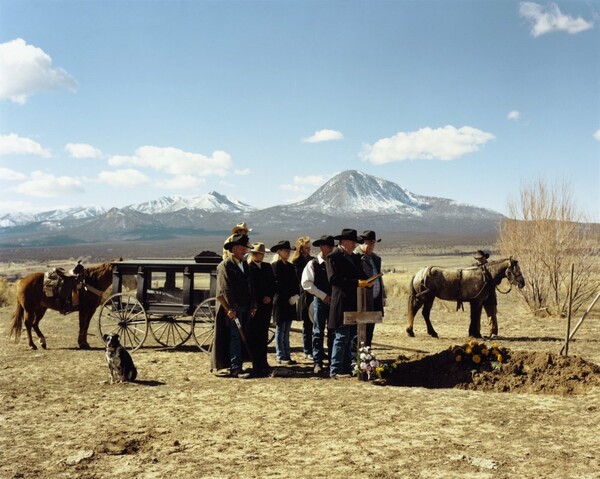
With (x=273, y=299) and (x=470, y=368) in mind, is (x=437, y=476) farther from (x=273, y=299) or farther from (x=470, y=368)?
(x=273, y=299)

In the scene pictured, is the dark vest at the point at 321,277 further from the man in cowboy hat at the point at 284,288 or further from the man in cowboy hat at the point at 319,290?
the man in cowboy hat at the point at 284,288

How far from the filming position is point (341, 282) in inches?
298

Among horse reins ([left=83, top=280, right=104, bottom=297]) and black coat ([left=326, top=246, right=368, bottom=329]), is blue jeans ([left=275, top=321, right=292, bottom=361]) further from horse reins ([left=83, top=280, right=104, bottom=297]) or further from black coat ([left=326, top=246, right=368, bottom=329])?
horse reins ([left=83, top=280, right=104, bottom=297])

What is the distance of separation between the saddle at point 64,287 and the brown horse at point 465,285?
6.44 meters

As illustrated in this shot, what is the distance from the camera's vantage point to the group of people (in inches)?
300

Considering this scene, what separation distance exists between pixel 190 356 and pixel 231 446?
462 centimetres

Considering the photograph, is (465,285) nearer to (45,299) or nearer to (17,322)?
(45,299)

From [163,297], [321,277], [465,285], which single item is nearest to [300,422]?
[321,277]

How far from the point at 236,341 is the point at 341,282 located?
5.38 feet

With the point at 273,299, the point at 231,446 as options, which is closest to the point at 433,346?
the point at 273,299

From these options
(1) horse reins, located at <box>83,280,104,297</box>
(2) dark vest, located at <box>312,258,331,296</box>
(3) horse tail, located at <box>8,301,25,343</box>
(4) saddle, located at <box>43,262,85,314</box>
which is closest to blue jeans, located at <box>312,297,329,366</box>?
(2) dark vest, located at <box>312,258,331,296</box>

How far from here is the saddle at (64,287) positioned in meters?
10.3

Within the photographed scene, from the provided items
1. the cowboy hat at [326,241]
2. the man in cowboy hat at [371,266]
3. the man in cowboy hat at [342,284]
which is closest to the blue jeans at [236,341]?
→ the man in cowboy hat at [342,284]

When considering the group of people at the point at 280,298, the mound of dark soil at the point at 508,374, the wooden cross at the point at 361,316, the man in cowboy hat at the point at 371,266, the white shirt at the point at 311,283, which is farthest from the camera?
the man in cowboy hat at the point at 371,266
